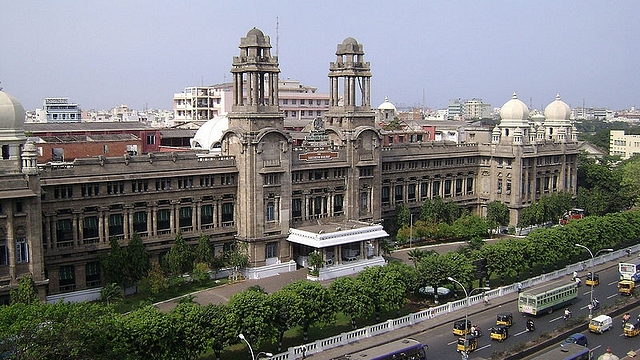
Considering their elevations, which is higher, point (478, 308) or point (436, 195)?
point (436, 195)

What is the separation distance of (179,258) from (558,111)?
71.0 metres

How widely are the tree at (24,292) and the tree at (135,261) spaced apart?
9.73 metres

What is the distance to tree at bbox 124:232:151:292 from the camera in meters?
60.5

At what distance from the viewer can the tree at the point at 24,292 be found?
51219 mm

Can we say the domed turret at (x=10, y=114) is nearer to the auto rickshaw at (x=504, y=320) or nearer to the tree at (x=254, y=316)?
the tree at (x=254, y=316)

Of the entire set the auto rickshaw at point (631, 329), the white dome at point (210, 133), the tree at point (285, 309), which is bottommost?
the auto rickshaw at point (631, 329)

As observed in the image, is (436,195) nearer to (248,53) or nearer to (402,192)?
(402,192)

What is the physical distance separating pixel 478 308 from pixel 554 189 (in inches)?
1879

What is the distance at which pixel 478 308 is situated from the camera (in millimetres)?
60688

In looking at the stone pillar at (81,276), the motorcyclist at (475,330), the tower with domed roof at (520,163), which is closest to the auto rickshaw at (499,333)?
the motorcyclist at (475,330)

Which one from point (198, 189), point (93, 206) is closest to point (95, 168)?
point (93, 206)

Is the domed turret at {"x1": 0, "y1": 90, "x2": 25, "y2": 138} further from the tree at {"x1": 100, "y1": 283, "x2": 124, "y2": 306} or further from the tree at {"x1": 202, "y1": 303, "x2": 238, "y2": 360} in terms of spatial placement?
the tree at {"x1": 202, "y1": 303, "x2": 238, "y2": 360}

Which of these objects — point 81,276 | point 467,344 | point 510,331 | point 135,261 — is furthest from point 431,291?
point 81,276

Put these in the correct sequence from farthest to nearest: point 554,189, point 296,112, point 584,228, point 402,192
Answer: point 296,112 → point 554,189 → point 402,192 → point 584,228
